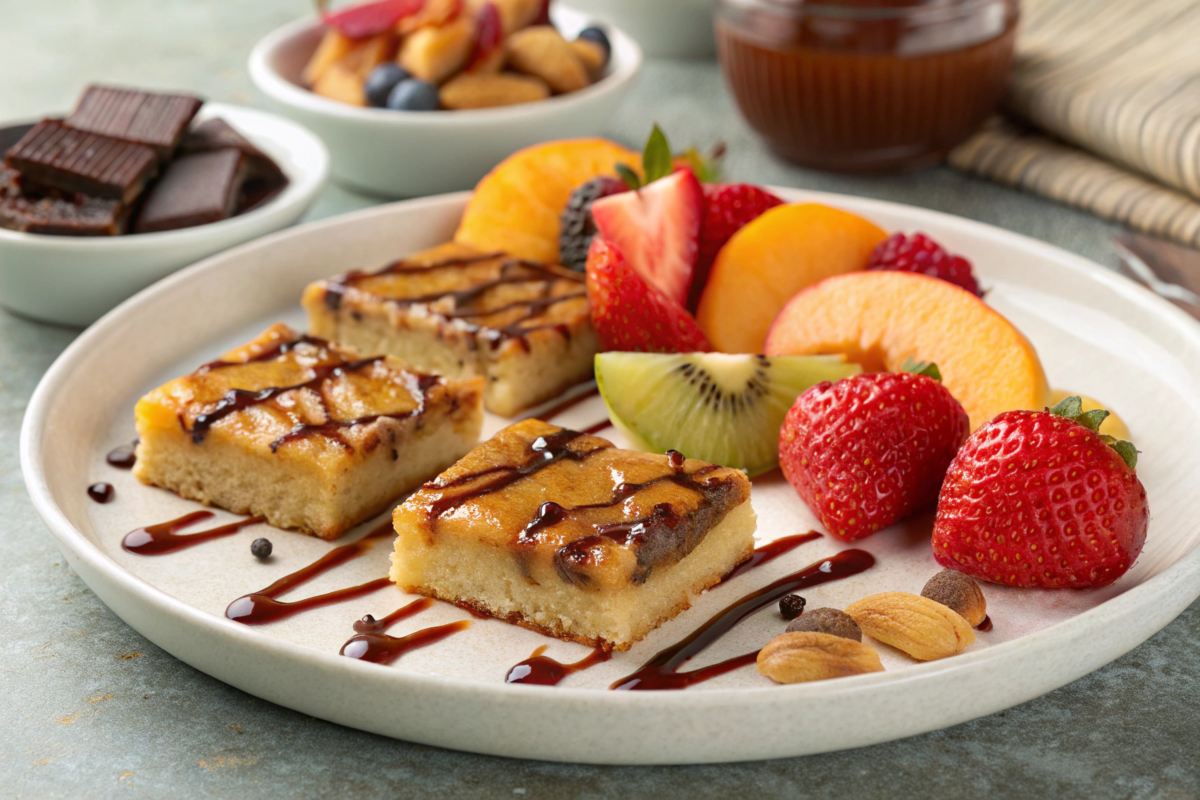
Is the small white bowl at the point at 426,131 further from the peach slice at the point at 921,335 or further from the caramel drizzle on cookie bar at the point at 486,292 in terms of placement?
the peach slice at the point at 921,335

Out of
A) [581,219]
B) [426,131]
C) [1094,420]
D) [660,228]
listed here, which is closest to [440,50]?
[426,131]

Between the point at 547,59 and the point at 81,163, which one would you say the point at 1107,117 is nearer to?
the point at 547,59

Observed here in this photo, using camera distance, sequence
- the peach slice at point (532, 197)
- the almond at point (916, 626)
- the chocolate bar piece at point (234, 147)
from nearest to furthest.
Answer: the almond at point (916, 626) → the peach slice at point (532, 197) → the chocolate bar piece at point (234, 147)

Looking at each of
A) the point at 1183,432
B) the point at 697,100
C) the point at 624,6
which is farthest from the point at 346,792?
the point at 624,6

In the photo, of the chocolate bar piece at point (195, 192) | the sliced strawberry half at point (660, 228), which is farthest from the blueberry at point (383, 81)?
the sliced strawberry half at point (660, 228)

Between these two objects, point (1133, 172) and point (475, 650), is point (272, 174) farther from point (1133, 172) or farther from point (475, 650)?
point (1133, 172)
